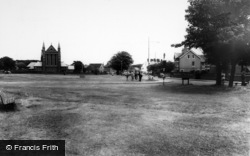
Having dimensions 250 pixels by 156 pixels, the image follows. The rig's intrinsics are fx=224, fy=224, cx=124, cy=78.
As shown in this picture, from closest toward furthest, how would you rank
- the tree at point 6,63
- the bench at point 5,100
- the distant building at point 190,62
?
the bench at point 5,100 < the distant building at point 190,62 < the tree at point 6,63

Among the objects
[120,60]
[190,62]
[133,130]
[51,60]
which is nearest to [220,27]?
[133,130]

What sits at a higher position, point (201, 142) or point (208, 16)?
point (208, 16)

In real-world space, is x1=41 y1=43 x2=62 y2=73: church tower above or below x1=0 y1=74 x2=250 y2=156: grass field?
above

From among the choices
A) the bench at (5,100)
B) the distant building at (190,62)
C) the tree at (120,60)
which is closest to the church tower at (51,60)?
the tree at (120,60)

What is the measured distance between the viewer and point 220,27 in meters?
22.5

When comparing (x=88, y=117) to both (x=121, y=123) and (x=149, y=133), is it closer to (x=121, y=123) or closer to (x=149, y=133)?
(x=121, y=123)

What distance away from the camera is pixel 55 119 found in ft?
23.5

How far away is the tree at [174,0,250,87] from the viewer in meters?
20.9

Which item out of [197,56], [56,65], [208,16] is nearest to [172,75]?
[197,56]

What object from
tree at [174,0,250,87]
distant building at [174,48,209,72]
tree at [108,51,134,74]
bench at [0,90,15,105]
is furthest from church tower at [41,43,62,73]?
bench at [0,90,15,105]

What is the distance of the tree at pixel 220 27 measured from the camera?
2089 cm

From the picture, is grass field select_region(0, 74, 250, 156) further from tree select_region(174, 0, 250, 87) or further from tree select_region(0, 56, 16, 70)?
tree select_region(0, 56, 16, 70)

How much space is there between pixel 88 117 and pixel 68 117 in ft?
2.16

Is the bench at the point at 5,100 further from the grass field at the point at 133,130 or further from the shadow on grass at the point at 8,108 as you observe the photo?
the grass field at the point at 133,130
